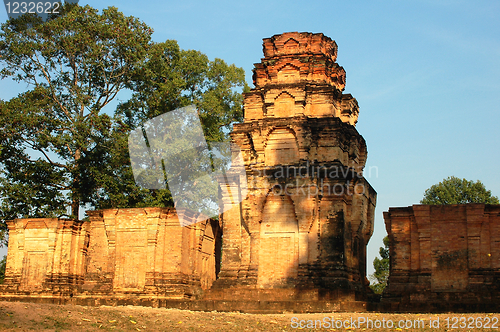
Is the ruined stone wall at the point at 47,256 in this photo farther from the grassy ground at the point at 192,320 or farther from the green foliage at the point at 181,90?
the grassy ground at the point at 192,320

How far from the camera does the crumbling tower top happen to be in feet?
73.8

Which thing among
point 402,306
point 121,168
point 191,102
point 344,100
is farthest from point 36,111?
point 402,306

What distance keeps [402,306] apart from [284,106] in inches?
348

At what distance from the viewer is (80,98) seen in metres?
29.7

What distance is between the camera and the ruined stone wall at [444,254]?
1902 centimetres

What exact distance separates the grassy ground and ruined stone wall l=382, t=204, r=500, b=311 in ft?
10.2

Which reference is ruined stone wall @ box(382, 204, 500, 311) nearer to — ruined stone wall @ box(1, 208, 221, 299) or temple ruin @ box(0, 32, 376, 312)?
temple ruin @ box(0, 32, 376, 312)

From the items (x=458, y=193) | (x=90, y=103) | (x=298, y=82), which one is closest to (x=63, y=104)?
(x=90, y=103)

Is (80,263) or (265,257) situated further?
(80,263)

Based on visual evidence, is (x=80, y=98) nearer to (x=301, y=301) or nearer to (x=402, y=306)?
(x=301, y=301)

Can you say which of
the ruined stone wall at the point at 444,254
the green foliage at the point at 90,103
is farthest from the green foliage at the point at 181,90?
the ruined stone wall at the point at 444,254

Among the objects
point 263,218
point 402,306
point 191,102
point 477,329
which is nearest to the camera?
point 477,329

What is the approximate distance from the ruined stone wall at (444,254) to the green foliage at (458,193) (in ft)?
71.5

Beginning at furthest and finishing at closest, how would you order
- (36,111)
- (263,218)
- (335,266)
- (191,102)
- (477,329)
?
1. (191,102)
2. (36,111)
3. (263,218)
4. (335,266)
5. (477,329)
